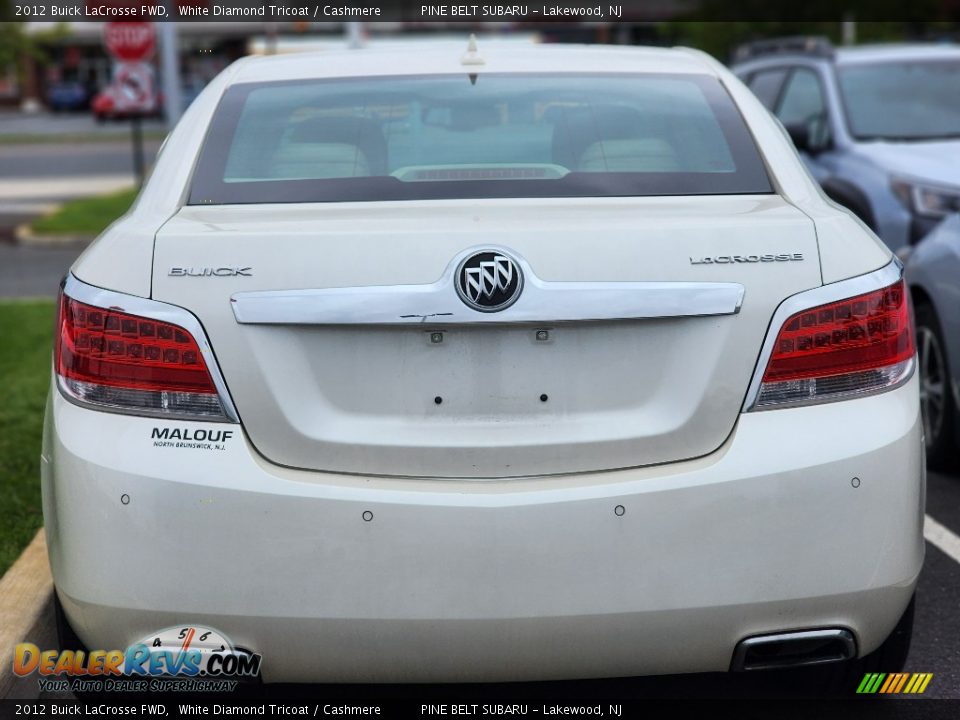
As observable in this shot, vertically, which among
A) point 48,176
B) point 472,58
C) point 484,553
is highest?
point 472,58

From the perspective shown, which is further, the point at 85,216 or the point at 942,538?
the point at 85,216

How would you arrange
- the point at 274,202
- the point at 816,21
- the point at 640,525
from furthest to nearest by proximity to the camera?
the point at 816,21
the point at 274,202
the point at 640,525

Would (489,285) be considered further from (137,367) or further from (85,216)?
(85,216)

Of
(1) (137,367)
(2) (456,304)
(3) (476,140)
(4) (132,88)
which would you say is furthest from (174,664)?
(4) (132,88)

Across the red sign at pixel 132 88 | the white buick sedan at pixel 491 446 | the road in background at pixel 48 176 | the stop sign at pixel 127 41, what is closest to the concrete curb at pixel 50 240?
the road in background at pixel 48 176

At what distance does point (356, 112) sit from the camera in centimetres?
369

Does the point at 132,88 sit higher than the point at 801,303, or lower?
lower

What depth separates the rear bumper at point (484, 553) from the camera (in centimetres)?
269

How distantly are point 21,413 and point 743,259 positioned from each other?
4476 mm

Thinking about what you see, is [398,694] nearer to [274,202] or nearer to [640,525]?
[640,525]

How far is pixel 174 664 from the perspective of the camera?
2785mm

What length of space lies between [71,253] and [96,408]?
40.8ft

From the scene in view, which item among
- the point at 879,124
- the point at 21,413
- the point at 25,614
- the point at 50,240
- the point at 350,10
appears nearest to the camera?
the point at 25,614

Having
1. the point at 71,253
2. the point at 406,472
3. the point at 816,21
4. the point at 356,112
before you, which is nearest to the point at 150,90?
the point at 71,253
